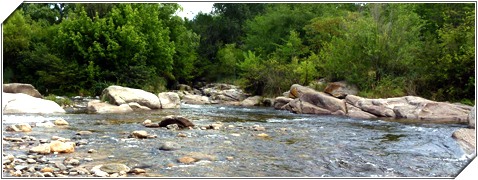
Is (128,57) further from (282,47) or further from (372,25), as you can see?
(372,25)

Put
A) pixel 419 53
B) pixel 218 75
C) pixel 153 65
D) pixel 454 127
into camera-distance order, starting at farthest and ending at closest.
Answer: pixel 218 75 < pixel 153 65 < pixel 419 53 < pixel 454 127

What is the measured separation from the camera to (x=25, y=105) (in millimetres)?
15375

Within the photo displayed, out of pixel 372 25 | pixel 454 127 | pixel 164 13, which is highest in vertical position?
pixel 164 13

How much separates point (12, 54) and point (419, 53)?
25286 mm

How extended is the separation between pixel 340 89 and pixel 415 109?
19.3 ft

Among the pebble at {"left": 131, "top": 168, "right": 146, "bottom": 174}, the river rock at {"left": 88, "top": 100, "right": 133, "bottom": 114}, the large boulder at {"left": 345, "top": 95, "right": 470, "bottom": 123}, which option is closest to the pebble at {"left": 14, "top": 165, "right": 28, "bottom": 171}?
the pebble at {"left": 131, "top": 168, "right": 146, "bottom": 174}

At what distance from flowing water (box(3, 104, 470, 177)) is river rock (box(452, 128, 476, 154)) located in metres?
0.19

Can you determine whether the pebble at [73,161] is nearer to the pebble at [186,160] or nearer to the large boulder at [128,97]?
the pebble at [186,160]

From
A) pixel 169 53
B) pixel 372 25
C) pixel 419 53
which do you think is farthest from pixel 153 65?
pixel 419 53

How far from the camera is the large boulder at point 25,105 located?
15047 mm

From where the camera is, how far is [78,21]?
29.3 m

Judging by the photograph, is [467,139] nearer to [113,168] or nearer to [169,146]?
[169,146]

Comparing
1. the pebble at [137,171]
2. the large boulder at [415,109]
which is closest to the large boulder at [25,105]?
the pebble at [137,171]

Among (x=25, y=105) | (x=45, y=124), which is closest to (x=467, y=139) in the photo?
(x=45, y=124)
